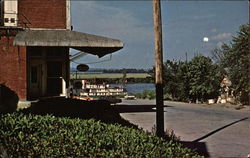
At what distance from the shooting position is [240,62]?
81.5 feet

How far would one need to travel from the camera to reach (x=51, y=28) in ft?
57.8

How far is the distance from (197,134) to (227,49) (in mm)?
15727

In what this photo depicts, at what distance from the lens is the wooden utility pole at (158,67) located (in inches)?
342

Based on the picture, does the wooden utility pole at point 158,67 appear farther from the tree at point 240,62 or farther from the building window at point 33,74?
the tree at point 240,62

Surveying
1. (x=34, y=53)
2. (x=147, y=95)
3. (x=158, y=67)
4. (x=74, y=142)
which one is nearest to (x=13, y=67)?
(x=34, y=53)

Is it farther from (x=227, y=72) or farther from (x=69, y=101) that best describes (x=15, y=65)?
(x=227, y=72)

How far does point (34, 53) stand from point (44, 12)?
2.64 meters

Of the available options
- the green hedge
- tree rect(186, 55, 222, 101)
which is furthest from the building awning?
tree rect(186, 55, 222, 101)

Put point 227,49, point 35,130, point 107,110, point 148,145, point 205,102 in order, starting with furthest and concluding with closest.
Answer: point 205,102 < point 227,49 < point 107,110 < point 35,130 < point 148,145

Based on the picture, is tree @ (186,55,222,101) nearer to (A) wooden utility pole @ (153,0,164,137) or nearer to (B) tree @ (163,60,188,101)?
(B) tree @ (163,60,188,101)

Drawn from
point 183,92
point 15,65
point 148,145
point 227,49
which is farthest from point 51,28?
point 183,92

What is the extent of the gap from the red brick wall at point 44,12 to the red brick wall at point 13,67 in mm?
1658

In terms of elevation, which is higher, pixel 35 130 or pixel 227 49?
pixel 227 49

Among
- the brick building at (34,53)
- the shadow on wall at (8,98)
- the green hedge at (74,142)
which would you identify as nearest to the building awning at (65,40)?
the brick building at (34,53)
